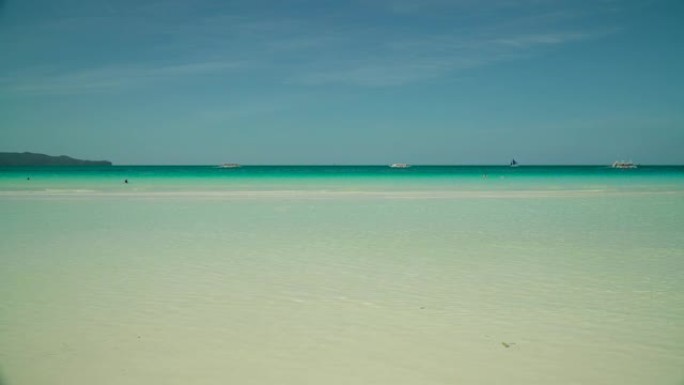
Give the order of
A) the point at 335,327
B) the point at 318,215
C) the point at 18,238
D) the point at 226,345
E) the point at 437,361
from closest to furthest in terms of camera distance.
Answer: the point at 437,361 < the point at 226,345 < the point at 335,327 < the point at 18,238 < the point at 318,215

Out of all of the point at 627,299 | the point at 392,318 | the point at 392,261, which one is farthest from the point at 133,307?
the point at 627,299

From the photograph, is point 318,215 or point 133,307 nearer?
point 133,307

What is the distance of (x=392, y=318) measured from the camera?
17.4ft

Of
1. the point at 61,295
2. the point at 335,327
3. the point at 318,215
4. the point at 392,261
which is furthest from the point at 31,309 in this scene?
the point at 318,215

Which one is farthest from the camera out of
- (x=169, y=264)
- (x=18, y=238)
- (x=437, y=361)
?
(x=18, y=238)

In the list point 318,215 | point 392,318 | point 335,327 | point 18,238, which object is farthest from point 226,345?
point 318,215

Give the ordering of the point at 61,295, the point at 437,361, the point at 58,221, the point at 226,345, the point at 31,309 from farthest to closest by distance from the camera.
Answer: the point at 58,221
the point at 61,295
the point at 31,309
the point at 226,345
the point at 437,361

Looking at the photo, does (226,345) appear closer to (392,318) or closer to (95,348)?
(95,348)

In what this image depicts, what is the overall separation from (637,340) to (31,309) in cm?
603

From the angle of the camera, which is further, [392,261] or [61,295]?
[392,261]

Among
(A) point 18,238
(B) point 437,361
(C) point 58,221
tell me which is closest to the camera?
(B) point 437,361

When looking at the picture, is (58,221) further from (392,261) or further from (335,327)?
(335,327)

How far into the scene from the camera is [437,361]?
13.9 ft

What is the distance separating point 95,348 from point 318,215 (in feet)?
37.2
